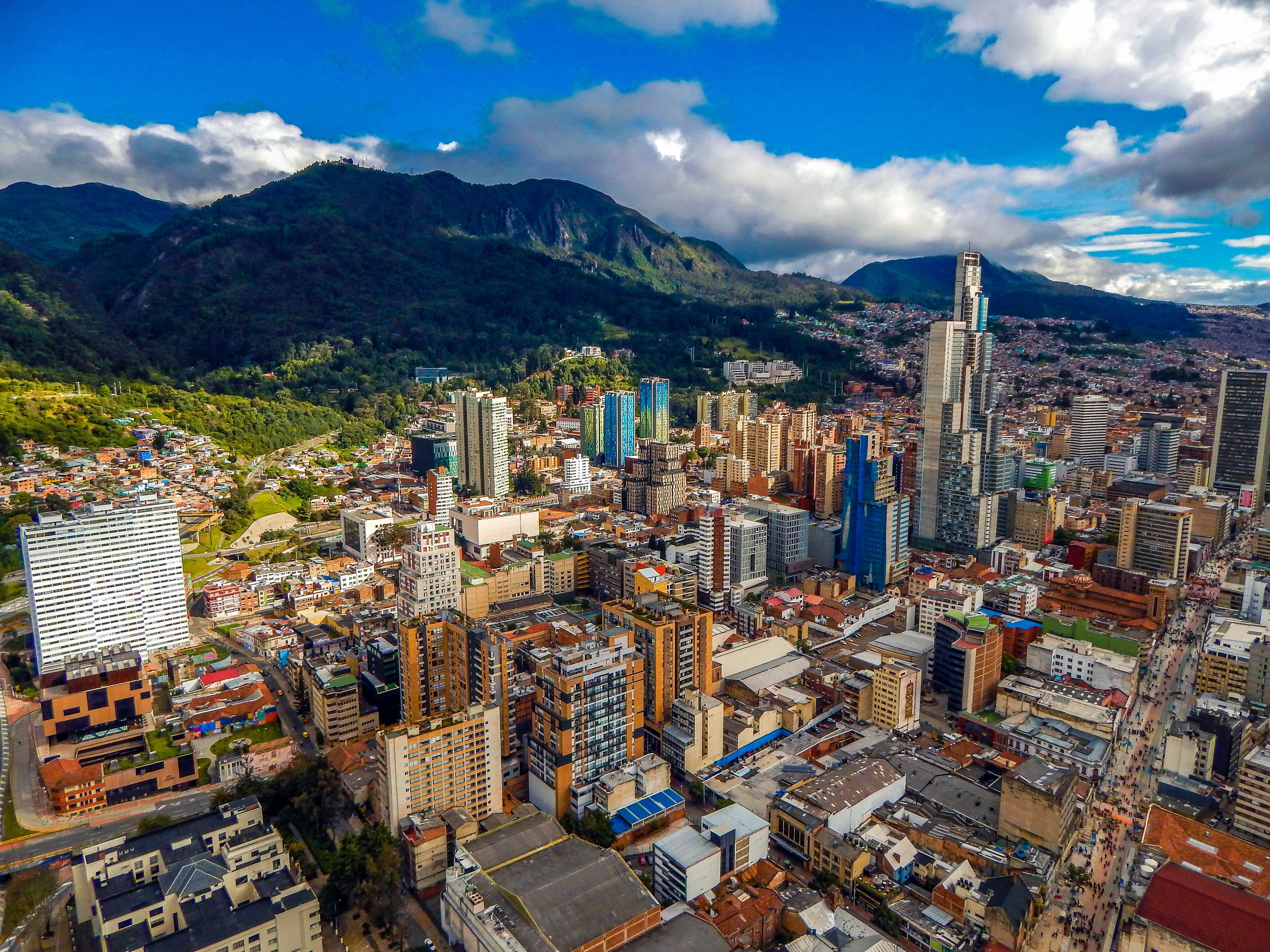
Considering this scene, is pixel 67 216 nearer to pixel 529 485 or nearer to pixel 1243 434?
pixel 529 485

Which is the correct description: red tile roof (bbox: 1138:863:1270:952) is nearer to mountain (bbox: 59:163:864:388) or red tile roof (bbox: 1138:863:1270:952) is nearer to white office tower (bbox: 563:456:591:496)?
white office tower (bbox: 563:456:591:496)

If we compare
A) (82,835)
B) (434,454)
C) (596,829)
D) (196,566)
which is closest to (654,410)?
(434,454)

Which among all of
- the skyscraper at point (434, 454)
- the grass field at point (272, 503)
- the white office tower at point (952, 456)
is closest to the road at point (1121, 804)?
the white office tower at point (952, 456)

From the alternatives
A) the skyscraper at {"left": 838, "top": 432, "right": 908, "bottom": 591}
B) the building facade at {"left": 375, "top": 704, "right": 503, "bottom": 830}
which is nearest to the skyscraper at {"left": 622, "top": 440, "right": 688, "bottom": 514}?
the skyscraper at {"left": 838, "top": 432, "right": 908, "bottom": 591}

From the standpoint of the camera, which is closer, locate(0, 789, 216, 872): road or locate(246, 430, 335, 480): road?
locate(0, 789, 216, 872): road

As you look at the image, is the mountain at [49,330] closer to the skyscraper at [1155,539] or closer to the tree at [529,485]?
the tree at [529,485]

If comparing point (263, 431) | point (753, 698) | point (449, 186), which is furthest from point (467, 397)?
point (449, 186)
